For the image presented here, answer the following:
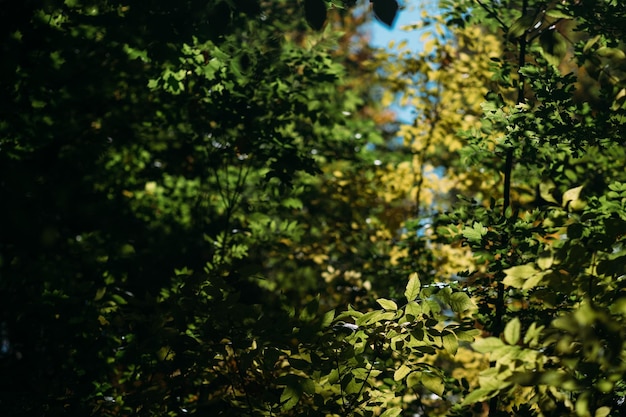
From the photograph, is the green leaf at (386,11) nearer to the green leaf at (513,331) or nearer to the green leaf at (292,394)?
the green leaf at (513,331)

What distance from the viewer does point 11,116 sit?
6.81ft

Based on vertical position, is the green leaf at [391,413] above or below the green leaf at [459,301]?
below

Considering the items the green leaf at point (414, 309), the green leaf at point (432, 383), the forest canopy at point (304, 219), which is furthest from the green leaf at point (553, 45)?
the green leaf at point (432, 383)

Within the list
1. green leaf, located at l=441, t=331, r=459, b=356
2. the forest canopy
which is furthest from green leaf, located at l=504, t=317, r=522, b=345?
green leaf, located at l=441, t=331, r=459, b=356

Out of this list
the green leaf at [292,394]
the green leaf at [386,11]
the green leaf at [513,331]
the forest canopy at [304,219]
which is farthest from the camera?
the green leaf at [292,394]

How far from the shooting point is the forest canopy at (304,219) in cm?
154

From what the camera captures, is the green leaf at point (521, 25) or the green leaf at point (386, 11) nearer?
the green leaf at point (386, 11)

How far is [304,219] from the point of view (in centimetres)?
485

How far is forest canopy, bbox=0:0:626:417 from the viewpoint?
1541 mm

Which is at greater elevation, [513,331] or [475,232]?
[513,331]

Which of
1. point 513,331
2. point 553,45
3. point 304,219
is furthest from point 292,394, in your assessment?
point 304,219

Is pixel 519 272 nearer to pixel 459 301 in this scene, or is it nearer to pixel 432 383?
pixel 459 301

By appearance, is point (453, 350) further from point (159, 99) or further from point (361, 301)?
point (159, 99)

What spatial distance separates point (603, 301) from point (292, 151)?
187 cm
